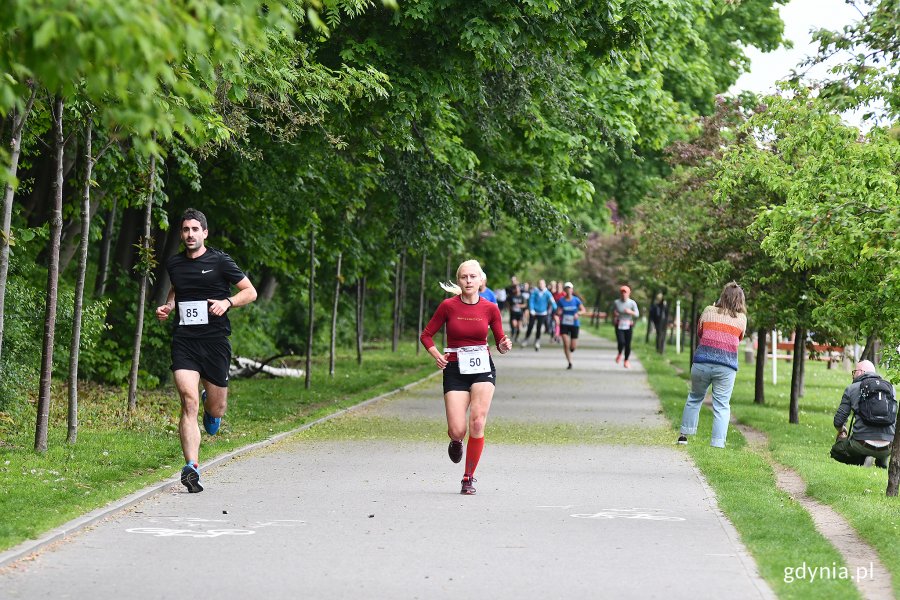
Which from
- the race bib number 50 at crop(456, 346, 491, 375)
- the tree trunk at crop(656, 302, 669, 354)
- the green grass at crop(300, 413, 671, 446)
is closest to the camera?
the race bib number 50 at crop(456, 346, 491, 375)

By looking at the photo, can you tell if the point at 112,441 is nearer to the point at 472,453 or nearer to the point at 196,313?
the point at 196,313

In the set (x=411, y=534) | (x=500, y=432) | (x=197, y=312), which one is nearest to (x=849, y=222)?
(x=411, y=534)

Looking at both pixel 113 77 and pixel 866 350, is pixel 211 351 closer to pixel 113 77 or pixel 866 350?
pixel 113 77

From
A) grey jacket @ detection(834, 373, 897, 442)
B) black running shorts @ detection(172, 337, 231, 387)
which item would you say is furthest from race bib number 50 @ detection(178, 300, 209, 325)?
grey jacket @ detection(834, 373, 897, 442)

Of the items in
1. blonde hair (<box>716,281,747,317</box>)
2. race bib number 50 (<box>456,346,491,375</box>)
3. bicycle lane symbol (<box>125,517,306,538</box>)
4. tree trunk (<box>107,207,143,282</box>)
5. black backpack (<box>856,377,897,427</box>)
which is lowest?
bicycle lane symbol (<box>125,517,306,538</box>)

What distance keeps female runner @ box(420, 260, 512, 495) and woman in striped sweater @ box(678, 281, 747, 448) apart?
16.0ft

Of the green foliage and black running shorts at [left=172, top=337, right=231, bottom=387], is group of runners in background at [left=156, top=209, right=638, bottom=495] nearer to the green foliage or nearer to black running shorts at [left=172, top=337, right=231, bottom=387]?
black running shorts at [left=172, top=337, right=231, bottom=387]

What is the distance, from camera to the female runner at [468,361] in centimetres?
1118

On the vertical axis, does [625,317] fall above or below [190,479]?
above

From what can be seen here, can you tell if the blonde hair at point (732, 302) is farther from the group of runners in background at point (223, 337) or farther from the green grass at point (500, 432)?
Answer: the group of runners in background at point (223, 337)

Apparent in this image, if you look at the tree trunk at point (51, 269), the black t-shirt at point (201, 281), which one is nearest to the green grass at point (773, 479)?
the black t-shirt at point (201, 281)

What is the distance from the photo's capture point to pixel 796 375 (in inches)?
798

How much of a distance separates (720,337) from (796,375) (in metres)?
5.11

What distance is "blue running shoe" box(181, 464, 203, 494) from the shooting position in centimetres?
1059
